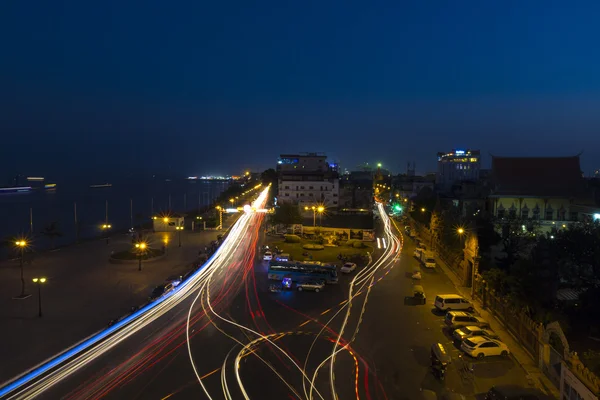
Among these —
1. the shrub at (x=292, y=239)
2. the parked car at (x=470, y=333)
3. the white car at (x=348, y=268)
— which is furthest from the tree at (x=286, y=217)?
the parked car at (x=470, y=333)

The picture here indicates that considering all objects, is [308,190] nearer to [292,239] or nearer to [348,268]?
[292,239]

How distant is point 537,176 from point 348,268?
87.6 ft

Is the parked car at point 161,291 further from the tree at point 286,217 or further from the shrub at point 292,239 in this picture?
the tree at point 286,217

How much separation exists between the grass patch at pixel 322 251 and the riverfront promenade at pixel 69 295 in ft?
20.0

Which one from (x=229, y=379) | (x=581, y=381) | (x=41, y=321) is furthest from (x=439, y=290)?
(x=41, y=321)

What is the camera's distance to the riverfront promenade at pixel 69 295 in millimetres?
12008

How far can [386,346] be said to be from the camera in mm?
12055

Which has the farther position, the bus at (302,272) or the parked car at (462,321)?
the bus at (302,272)

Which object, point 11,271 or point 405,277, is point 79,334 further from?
point 405,277

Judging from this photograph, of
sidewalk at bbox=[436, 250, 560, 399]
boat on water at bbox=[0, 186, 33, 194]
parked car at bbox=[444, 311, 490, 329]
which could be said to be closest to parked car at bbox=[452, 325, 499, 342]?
sidewalk at bbox=[436, 250, 560, 399]

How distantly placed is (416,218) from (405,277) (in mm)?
22441

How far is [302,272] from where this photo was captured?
1962 centimetres

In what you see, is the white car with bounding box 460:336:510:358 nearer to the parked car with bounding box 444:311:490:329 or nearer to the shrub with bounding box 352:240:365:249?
the parked car with bounding box 444:311:490:329

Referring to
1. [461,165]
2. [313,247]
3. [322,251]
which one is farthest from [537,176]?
[461,165]
